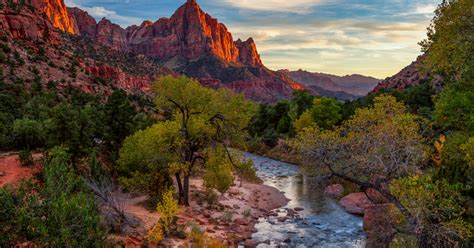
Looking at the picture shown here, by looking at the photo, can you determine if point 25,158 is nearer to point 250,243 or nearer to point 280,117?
point 250,243

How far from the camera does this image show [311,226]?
92.5 ft

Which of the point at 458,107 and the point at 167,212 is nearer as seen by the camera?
the point at 458,107

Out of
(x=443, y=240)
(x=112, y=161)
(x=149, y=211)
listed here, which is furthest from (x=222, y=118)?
(x=443, y=240)

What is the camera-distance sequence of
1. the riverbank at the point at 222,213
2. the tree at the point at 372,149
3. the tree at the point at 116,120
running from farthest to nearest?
the tree at the point at 116,120
the riverbank at the point at 222,213
the tree at the point at 372,149

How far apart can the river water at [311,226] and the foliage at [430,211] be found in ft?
18.0

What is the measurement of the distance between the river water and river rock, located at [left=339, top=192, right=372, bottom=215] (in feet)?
1.85

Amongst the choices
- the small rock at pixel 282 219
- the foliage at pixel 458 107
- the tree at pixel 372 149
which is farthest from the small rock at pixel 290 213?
the foliage at pixel 458 107

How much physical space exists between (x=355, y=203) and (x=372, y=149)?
17.0 meters

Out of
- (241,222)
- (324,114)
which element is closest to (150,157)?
(241,222)

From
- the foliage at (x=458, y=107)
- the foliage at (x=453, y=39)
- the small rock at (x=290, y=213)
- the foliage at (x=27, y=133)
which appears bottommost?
the small rock at (x=290, y=213)

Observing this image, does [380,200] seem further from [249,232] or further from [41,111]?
[41,111]

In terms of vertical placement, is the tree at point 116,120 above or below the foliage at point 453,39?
below

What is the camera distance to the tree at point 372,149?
1705 cm

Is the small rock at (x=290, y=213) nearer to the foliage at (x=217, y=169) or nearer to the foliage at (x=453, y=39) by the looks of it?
the foliage at (x=217, y=169)
